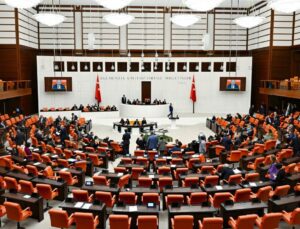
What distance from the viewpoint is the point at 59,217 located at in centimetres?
723

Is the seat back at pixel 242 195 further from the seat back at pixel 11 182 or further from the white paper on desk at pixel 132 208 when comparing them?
the seat back at pixel 11 182

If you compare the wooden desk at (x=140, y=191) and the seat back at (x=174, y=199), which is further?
the wooden desk at (x=140, y=191)

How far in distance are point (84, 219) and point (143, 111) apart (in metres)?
20.3

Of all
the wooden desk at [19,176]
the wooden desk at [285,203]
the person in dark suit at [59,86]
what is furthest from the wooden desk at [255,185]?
the person in dark suit at [59,86]

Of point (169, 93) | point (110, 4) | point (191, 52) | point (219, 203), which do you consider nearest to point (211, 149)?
point (219, 203)

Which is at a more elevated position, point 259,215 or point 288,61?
point 288,61

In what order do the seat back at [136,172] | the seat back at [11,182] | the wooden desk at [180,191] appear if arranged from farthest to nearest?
the seat back at [136,172], the seat back at [11,182], the wooden desk at [180,191]

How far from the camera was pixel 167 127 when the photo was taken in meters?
24.2

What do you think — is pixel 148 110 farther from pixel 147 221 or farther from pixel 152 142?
pixel 147 221

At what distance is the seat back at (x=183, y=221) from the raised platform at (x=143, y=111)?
2040cm

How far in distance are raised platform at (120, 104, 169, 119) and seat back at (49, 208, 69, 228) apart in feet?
65.7

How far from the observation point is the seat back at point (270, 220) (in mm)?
6898

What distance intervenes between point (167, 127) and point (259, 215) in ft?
54.2

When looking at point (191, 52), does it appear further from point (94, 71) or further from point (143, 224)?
point (143, 224)
